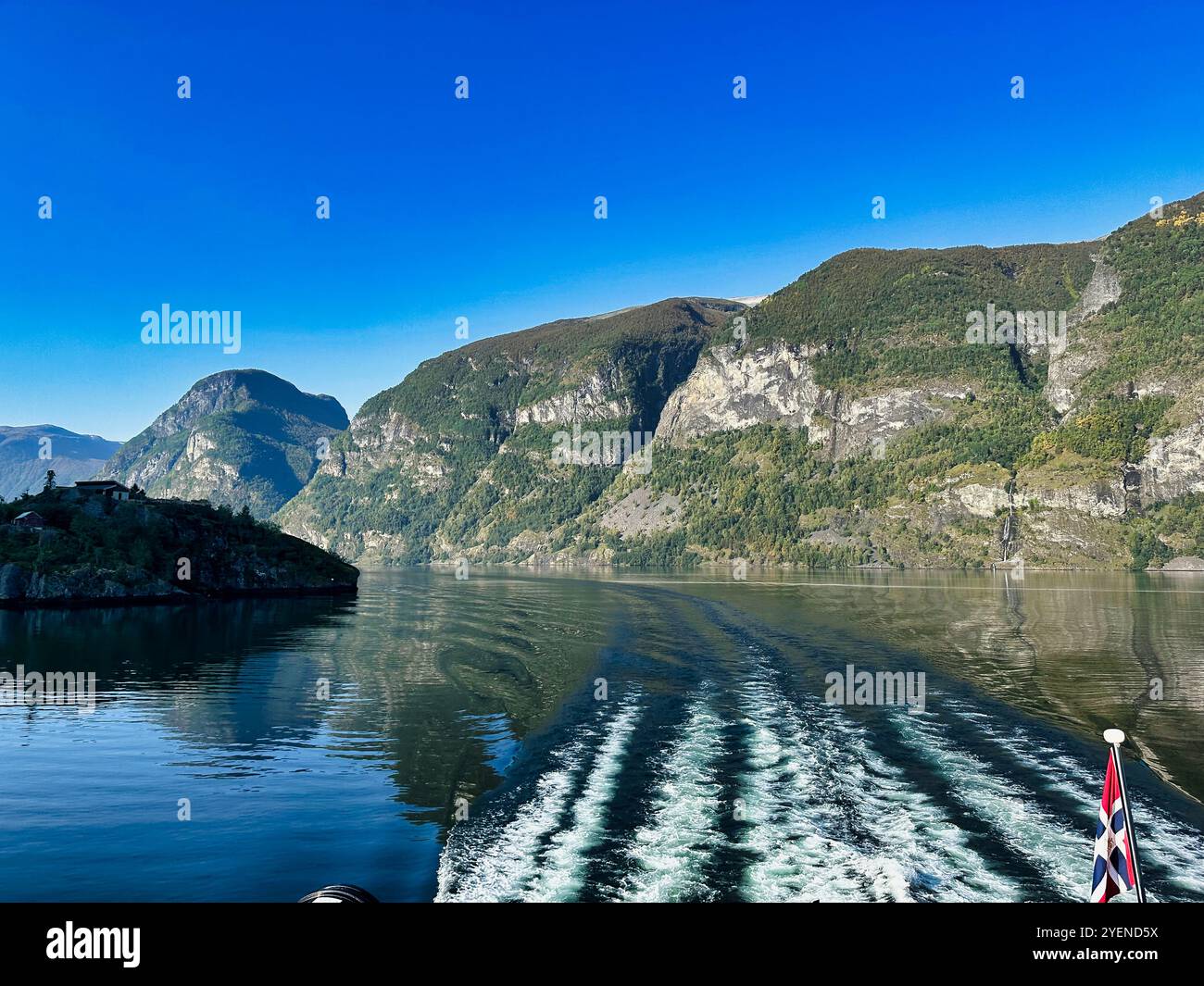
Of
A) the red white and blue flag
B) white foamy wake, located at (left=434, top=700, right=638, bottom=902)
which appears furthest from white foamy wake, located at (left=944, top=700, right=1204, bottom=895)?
white foamy wake, located at (left=434, top=700, right=638, bottom=902)

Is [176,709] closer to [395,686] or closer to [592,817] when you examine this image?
[395,686]

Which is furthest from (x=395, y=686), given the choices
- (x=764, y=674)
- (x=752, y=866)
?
(x=752, y=866)

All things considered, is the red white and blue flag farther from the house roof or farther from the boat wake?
the house roof

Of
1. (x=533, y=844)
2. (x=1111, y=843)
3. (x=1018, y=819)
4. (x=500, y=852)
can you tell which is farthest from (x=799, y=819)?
(x=1111, y=843)

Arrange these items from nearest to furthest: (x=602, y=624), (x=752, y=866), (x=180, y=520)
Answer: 1. (x=752, y=866)
2. (x=602, y=624)
3. (x=180, y=520)

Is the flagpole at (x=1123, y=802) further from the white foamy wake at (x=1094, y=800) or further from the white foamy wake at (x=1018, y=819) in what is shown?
the white foamy wake at (x=1094, y=800)
